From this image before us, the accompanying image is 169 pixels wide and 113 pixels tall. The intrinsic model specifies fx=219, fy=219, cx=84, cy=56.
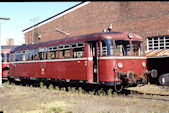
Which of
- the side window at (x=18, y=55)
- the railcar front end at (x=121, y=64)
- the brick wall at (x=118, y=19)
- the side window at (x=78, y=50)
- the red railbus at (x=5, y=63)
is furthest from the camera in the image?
the red railbus at (x=5, y=63)

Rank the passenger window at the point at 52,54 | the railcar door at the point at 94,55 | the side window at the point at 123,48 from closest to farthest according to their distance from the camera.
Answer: the side window at the point at 123,48 < the railcar door at the point at 94,55 < the passenger window at the point at 52,54

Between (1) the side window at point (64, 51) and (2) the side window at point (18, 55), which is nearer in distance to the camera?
(1) the side window at point (64, 51)

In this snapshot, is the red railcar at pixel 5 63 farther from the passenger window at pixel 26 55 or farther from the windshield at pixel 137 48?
the windshield at pixel 137 48

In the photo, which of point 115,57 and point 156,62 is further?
point 156,62

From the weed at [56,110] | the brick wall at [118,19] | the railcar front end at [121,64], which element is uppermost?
the brick wall at [118,19]

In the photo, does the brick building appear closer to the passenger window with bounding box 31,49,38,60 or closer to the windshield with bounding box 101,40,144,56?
the windshield with bounding box 101,40,144,56

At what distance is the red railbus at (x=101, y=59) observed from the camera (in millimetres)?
10242

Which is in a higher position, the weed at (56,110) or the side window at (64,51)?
the side window at (64,51)

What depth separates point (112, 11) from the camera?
64.6 ft

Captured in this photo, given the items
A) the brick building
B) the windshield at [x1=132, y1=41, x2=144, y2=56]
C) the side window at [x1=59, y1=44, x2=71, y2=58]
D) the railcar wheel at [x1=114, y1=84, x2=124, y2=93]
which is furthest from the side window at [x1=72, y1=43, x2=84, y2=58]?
Answer: the brick building

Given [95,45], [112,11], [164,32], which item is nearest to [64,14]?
[112,11]

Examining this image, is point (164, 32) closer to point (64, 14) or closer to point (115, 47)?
point (115, 47)

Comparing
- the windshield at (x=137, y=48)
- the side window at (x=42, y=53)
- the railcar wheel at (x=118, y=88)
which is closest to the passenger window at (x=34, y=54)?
the side window at (x=42, y=53)

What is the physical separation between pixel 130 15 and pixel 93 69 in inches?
353
